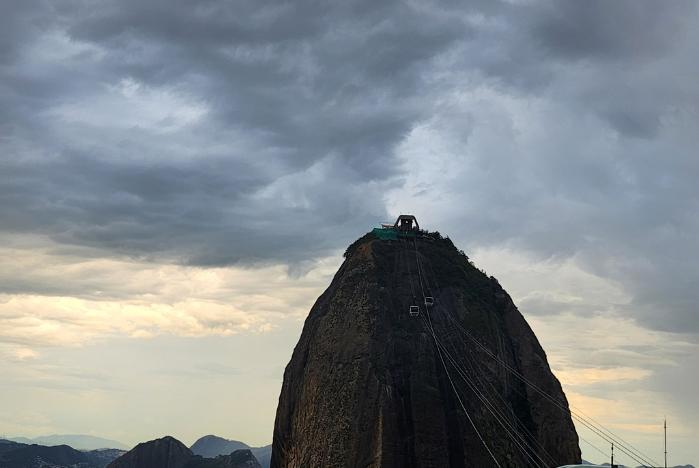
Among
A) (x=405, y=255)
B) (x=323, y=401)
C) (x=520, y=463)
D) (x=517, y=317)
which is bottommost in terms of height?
(x=520, y=463)

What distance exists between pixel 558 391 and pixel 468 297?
18.1 m

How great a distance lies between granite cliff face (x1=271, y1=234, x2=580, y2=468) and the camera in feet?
314

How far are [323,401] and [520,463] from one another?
25.3 metres

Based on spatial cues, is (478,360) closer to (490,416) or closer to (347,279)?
(490,416)

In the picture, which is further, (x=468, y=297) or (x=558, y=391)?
(x=468, y=297)

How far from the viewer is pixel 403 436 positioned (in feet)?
311

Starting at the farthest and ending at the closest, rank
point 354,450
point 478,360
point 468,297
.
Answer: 1. point 468,297
2. point 478,360
3. point 354,450

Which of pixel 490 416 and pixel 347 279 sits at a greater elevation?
pixel 347 279

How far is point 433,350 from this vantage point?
4149 inches

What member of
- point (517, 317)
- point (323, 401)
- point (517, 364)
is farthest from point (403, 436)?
point (517, 317)

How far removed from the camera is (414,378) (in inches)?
3976

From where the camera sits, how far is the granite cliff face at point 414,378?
95562mm

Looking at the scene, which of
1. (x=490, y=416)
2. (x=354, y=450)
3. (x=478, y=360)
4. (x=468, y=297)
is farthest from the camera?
(x=468, y=297)

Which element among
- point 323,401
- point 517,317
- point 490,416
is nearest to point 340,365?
point 323,401
